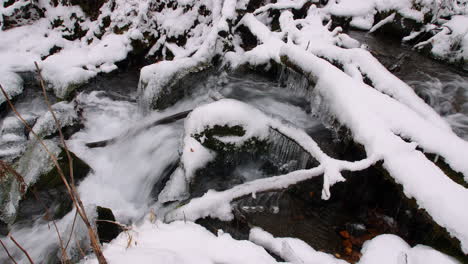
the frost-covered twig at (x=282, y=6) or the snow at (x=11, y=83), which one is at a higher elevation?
the frost-covered twig at (x=282, y=6)

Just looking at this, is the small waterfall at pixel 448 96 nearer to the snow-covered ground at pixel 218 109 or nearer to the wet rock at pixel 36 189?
the snow-covered ground at pixel 218 109

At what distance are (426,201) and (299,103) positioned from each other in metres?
3.38

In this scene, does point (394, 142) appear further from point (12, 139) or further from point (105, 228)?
point (12, 139)

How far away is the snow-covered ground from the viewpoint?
2.31 metres

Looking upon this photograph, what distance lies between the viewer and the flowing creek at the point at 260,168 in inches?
139

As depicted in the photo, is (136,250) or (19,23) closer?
(136,250)

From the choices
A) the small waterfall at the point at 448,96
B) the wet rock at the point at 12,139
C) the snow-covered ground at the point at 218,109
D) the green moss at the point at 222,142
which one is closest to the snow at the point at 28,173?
the snow-covered ground at the point at 218,109

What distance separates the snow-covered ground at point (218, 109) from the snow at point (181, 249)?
1cm

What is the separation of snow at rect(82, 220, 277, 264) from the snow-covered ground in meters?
0.01

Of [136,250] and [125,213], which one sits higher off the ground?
[136,250]

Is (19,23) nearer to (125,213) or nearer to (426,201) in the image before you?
(125,213)

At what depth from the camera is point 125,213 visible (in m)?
4.37

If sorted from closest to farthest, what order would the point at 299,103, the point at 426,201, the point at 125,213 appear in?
the point at 426,201
the point at 125,213
the point at 299,103

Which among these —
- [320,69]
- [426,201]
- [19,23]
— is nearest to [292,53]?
[320,69]
